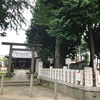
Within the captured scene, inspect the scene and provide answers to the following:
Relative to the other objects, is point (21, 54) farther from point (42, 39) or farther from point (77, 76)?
point (77, 76)

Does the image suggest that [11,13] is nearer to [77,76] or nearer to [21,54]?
[21,54]

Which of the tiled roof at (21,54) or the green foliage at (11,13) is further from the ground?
the green foliage at (11,13)

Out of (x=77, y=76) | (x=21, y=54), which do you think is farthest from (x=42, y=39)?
(x=77, y=76)

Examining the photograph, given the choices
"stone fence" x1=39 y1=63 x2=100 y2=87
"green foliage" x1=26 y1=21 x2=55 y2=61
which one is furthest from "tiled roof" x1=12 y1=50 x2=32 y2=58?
"stone fence" x1=39 y1=63 x2=100 y2=87

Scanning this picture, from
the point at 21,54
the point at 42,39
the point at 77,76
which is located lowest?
the point at 77,76

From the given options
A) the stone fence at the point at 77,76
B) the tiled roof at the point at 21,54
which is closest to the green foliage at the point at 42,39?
the tiled roof at the point at 21,54

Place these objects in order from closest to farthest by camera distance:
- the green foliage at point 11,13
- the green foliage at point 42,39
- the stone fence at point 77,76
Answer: the stone fence at point 77,76, the green foliage at point 11,13, the green foliage at point 42,39

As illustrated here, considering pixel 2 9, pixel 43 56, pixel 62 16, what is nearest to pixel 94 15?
pixel 62 16

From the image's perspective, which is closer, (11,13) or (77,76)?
(77,76)

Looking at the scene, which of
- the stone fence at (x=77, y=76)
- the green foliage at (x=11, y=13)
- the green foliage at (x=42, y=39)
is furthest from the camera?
the green foliage at (x=42, y=39)

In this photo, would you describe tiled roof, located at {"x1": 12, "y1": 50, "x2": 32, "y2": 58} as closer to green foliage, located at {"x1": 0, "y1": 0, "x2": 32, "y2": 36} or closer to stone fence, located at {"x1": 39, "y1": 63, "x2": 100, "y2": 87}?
green foliage, located at {"x1": 0, "y1": 0, "x2": 32, "y2": 36}

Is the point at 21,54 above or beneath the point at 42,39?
beneath

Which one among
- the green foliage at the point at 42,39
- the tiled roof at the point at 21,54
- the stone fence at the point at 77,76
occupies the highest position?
the green foliage at the point at 42,39

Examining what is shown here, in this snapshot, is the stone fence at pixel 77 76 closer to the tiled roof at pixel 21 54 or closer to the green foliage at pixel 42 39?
the tiled roof at pixel 21 54
